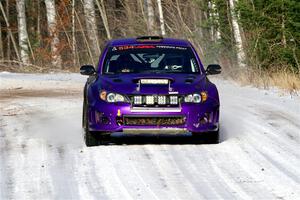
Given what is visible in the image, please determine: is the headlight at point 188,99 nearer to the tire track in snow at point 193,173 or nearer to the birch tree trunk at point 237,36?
the tire track in snow at point 193,173

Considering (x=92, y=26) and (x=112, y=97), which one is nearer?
(x=112, y=97)

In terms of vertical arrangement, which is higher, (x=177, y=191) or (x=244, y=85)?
(x=177, y=191)

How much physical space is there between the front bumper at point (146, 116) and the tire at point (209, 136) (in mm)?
252

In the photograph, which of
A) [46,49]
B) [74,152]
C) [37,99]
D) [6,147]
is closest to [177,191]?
[74,152]

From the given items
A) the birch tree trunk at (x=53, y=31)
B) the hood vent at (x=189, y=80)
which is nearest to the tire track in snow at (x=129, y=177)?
the hood vent at (x=189, y=80)

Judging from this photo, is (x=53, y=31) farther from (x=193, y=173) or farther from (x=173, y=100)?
(x=193, y=173)

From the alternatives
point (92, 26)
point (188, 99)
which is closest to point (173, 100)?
point (188, 99)

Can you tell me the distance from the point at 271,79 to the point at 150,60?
951 cm

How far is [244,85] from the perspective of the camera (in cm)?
2242

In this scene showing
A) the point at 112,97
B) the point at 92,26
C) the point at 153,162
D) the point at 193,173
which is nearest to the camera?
the point at 193,173

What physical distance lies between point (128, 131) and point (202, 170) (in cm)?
Answer: 158

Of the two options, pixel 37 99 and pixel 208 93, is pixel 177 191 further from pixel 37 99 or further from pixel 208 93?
pixel 37 99

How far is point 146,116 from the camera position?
36.9 feet

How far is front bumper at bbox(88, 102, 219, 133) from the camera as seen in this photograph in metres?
11.2
